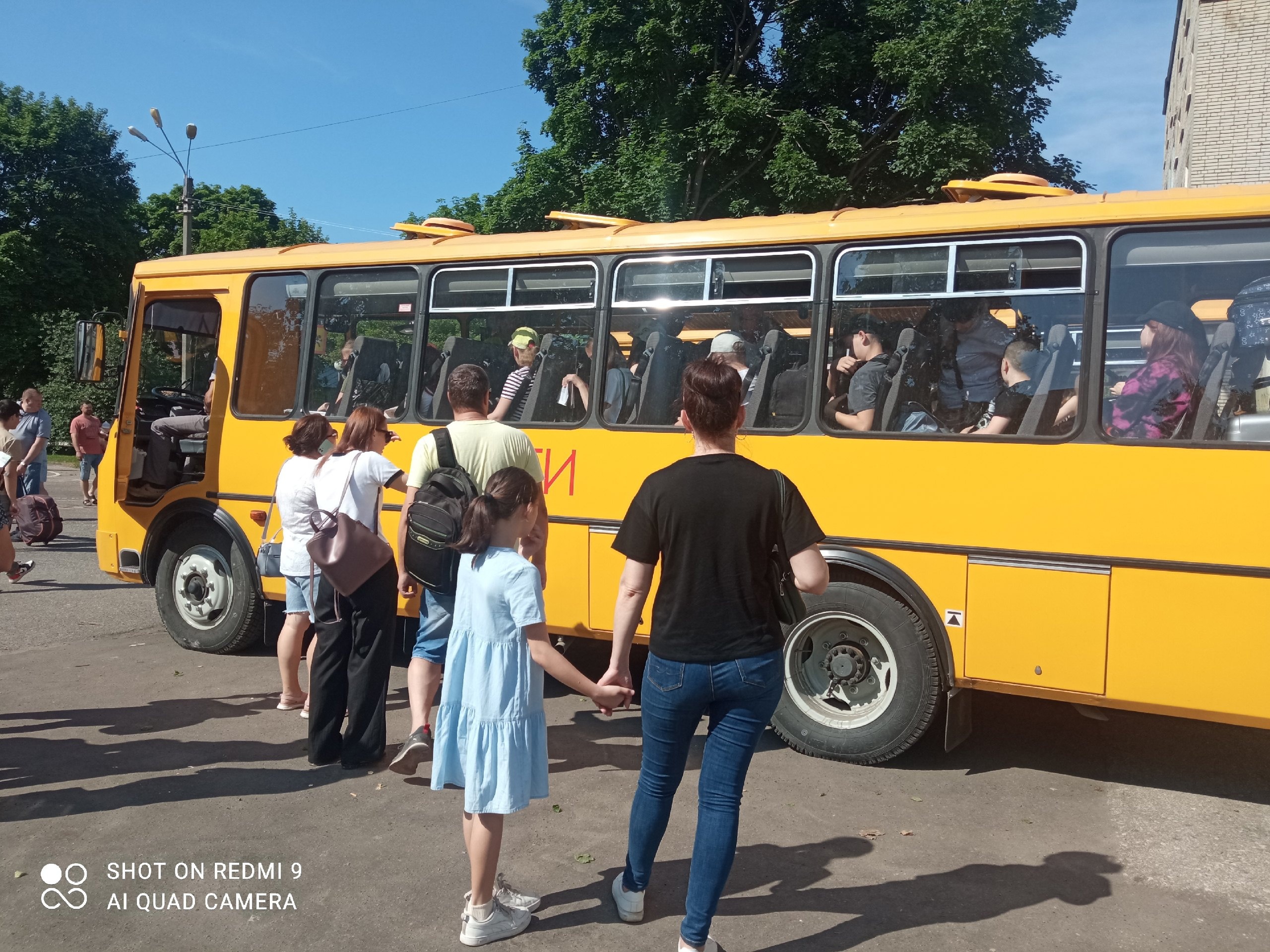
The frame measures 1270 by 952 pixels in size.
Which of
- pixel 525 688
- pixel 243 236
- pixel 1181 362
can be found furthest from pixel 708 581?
pixel 243 236

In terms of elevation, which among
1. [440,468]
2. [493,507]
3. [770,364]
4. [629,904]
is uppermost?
[770,364]

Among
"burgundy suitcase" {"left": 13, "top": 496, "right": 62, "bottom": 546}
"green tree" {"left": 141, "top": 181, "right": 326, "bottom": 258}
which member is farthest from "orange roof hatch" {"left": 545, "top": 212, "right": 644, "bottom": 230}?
"green tree" {"left": 141, "top": 181, "right": 326, "bottom": 258}

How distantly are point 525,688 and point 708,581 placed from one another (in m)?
0.76

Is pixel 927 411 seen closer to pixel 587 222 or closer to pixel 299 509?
pixel 587 222

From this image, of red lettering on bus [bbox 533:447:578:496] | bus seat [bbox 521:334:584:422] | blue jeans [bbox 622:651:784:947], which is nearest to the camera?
blue jeans [bbox 622:651:784:947]

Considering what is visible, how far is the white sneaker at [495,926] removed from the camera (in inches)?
142

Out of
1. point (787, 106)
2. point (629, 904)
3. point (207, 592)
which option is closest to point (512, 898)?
point (629, 904)

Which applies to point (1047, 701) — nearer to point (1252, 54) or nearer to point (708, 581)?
point (708, 581)

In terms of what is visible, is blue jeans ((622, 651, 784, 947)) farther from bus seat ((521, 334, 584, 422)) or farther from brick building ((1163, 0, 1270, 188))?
brick building ((1163, 0, 1270, 188))

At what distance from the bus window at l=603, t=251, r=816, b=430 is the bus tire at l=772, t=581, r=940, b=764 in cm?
110

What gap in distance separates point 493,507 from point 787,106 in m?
19.1

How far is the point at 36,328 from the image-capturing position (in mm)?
36438

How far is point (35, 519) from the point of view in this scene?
11781 mm

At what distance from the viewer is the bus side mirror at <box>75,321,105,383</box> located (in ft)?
Answer: 26.7
